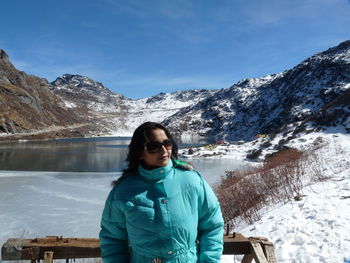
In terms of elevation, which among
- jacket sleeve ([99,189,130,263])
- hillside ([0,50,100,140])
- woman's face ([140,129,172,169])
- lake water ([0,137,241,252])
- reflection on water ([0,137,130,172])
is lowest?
lake water ([0,137,241,252])

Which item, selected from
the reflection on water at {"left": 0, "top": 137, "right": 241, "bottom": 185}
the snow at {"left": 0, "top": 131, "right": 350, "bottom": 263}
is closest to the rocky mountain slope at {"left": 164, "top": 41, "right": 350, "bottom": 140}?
the reflection on water at {"left": 0, "top": 137, "right": 241, "bottom": 185}

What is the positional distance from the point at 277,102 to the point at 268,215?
124 metres

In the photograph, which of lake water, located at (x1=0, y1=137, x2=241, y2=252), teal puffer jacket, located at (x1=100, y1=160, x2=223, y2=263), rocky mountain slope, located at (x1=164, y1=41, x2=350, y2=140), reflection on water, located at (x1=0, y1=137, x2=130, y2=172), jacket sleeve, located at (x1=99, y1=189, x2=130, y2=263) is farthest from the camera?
rocky mountain slope, located at (x1=164, y1=41, x2=350, y2=140)

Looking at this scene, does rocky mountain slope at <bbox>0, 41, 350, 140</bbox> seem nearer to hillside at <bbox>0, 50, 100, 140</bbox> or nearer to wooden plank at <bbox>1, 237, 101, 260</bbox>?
hillside at <bbox>0, 50, 100, 140</bbox>

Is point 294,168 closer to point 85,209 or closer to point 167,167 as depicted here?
point 85,209

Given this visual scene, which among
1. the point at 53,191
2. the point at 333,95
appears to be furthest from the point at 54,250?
the point at 333,95

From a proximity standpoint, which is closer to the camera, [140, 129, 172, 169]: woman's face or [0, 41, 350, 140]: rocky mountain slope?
[140, 129, 172, 169]: woman's face

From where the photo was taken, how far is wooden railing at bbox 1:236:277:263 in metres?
3.48

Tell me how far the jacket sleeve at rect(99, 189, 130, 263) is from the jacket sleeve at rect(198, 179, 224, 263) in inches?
27.1

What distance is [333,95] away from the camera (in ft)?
284

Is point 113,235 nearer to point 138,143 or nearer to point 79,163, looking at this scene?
point 138,143

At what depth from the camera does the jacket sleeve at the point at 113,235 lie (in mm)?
2428

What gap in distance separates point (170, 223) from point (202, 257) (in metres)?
0.47

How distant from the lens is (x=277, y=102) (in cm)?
12375
